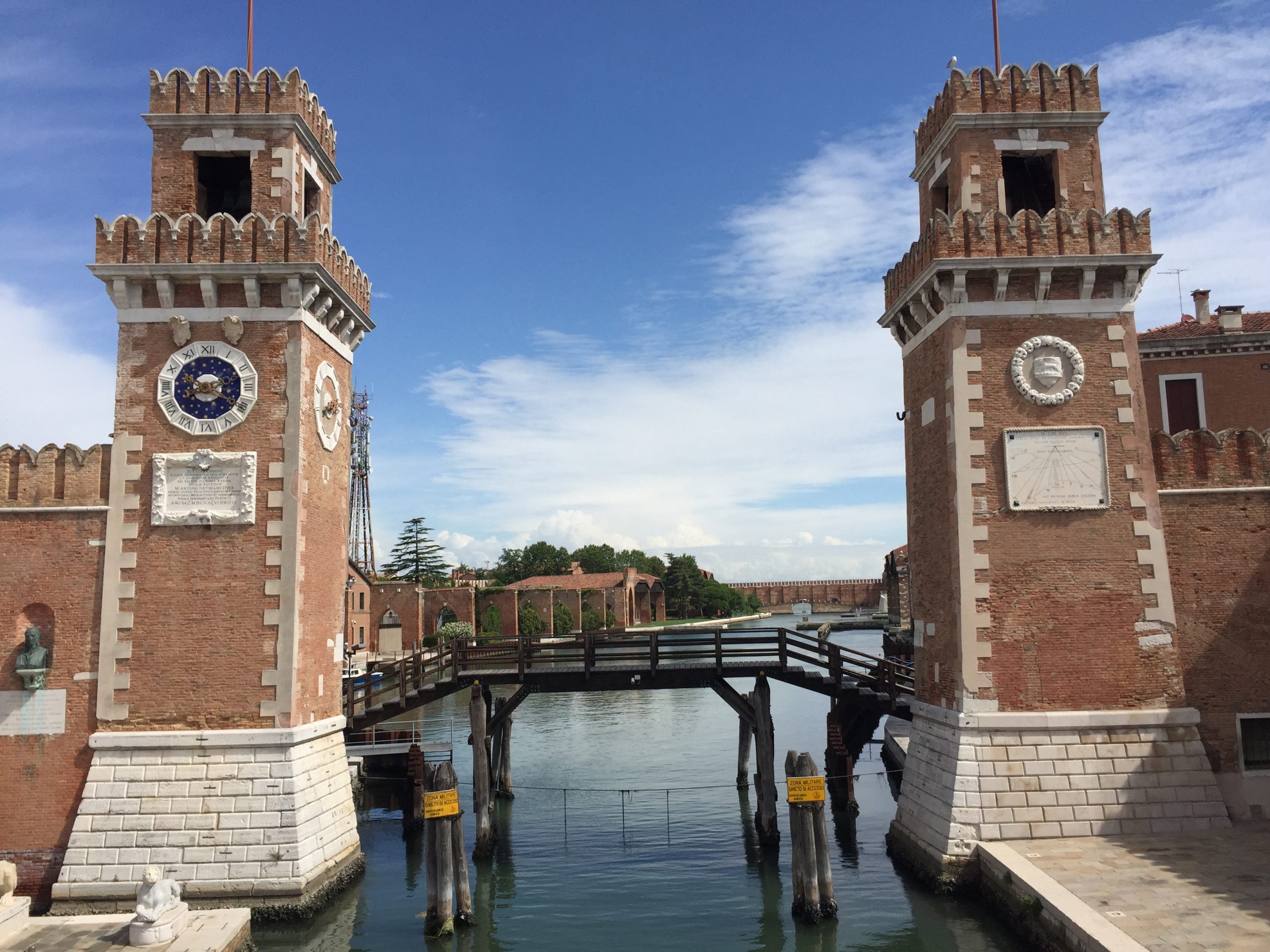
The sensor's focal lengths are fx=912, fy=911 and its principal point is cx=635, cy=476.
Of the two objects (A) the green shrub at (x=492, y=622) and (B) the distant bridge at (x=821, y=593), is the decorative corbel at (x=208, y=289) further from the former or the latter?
(B) the distant bridge at (x=821, y=593)

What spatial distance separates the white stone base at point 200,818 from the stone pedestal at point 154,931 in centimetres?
211

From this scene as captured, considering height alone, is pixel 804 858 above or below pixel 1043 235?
below

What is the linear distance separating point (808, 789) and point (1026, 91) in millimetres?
13813

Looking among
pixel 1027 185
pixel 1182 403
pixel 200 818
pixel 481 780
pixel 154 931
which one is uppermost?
pixel 1027 185

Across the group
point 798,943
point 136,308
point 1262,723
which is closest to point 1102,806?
point 1262,723

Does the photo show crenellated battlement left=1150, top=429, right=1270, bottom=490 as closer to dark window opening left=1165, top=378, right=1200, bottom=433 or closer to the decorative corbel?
dark window opening left=1165, top=378, right=1200, bottom=433

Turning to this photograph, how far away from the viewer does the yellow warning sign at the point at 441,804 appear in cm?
1479

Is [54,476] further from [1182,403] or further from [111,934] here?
[1182,403]

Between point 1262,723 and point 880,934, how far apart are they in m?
8.06

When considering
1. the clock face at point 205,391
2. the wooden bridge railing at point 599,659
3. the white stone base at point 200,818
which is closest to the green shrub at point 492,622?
the wooden bridge railing at point 599,659

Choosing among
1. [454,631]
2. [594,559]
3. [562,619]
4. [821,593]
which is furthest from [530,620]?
[821,593]

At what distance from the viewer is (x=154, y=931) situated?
12.5 metres

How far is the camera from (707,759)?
30.0 meters

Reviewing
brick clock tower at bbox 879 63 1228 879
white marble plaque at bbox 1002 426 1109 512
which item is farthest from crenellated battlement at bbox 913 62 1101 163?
white marble plaque at bbox 1002 426 1109 512
